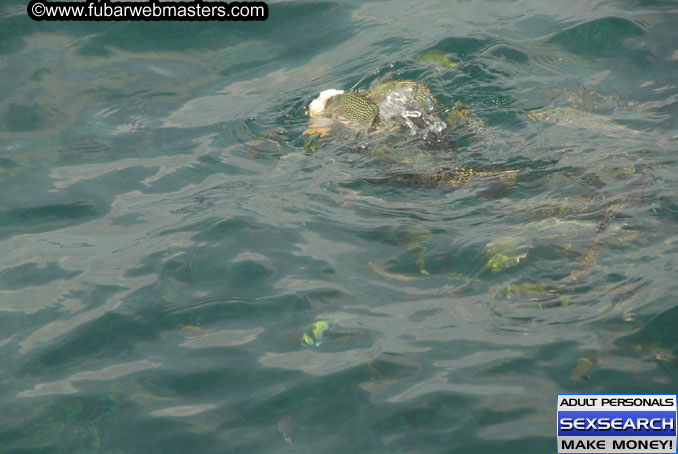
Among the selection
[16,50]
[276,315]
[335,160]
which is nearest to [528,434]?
[276,315]

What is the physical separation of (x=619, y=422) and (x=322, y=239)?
201 cm

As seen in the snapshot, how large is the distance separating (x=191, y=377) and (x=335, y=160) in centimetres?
211

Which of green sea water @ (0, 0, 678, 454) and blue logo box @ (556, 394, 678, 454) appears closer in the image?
blue logo box @ (556, 394, 678, 454)

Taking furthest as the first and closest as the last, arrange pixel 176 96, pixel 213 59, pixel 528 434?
pixel 213 59
pixel 176 96
pixel 528 434

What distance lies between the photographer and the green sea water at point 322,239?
299 centimetres

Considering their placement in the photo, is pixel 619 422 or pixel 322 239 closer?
A: pixel 619 422

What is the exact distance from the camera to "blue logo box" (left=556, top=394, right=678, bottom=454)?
2793mm

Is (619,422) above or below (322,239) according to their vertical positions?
below

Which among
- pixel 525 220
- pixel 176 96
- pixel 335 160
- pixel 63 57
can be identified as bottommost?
pixel 525 220

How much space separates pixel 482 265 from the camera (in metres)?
3.66

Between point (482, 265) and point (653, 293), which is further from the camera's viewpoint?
point (482, 265)

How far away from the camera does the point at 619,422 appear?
2857 millimetres

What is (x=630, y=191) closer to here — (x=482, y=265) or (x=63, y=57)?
(x=482, y=265)

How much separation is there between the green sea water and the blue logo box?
6 centimetres
